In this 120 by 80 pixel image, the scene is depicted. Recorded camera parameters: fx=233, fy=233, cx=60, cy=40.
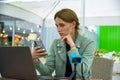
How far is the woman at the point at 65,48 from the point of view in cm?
172

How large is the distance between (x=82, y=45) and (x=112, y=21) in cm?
358

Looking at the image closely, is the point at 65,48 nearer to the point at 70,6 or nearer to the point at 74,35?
the point at 74,35

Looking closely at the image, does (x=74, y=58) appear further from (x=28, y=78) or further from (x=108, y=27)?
(x=108, y=27)

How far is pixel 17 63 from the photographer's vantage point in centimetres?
130

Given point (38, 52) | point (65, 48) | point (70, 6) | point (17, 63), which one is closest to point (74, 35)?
point (65, 48)

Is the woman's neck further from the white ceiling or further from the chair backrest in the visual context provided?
the white ceiling

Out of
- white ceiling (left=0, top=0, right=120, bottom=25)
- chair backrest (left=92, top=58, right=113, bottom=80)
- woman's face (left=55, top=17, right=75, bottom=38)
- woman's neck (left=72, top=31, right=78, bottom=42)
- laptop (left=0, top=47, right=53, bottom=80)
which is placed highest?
white ceiling (left=0, top=0, right=120, bottom=25)

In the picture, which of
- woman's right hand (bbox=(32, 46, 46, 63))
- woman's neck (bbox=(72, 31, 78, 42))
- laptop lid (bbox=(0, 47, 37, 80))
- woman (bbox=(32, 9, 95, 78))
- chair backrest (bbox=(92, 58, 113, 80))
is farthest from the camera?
chair backrest (bbox=(92, 58, 113, 80))

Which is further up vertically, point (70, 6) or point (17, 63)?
point (70, 6)

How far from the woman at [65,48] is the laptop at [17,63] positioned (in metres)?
0.31

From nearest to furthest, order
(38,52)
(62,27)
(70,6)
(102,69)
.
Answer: (38,52), (62,27), (102,69), (70,6)

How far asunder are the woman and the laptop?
12.2 inches

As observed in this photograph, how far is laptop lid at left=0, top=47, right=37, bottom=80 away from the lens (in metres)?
1.22

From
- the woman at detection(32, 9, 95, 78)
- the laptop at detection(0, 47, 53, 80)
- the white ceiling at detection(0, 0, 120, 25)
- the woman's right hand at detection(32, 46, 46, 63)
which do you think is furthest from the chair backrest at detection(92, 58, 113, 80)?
the white ceiling at detection(0, 0, 120, 25)
